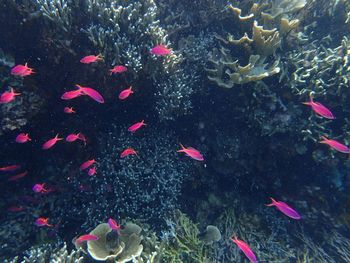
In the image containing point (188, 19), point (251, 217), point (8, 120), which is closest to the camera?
point (8, 120)

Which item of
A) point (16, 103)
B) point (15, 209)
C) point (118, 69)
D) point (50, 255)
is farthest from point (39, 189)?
point (118, 69)

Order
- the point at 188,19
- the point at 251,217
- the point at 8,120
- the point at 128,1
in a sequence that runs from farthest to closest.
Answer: the point at 188,19 → the point at 251,217 → the point at 128,1 → the point at 8,120

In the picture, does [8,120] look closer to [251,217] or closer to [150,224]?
[150,224]

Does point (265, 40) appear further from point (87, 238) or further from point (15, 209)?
point (15, 209)

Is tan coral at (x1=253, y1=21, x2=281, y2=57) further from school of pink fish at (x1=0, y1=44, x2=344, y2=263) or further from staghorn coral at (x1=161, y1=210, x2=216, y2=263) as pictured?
staghorn coral at (x1=161, y1=210, x2=216, y2=263)

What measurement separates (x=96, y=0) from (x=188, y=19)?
6.77 feet

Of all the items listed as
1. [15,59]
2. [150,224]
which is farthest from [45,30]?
[150,224]

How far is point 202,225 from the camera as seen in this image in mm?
5207

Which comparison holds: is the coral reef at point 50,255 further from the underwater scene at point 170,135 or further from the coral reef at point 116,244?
the coral reef at point 116,244

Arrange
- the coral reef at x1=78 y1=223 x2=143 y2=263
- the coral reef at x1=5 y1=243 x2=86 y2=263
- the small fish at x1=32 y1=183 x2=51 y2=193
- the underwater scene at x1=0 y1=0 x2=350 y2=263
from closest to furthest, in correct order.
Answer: the coral reef at x1=5 y1=243 x2=86 y2=263
the coral reef at x1=78 y1=223 x2=143 y2=263
the small fish at x1=32 y1=183 x2=51 y2=193
the underwater scene at x1=0 y1=0 x2=350 y2=263

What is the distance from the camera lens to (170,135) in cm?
547

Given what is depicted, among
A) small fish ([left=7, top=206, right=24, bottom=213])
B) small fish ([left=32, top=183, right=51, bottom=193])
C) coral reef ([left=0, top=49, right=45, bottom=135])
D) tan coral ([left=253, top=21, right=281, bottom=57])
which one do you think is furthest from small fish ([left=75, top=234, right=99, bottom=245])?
tan coral ([left=253, top=21, right=281, bottom=57])

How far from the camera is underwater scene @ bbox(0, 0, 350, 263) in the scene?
4434mm

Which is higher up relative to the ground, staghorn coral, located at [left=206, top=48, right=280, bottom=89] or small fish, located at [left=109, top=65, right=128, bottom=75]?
small fish, located at [left=109, top=65, right=128, bottom=75]
